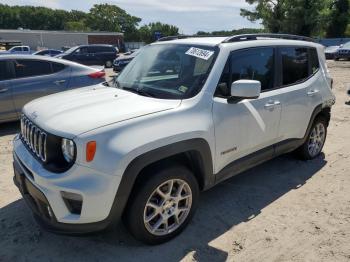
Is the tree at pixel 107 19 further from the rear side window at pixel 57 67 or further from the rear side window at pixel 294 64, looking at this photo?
the rear side window at pixel 294 64

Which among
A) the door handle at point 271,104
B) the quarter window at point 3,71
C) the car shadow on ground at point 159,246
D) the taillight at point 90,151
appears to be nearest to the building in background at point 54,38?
the quarter window at point 3,71

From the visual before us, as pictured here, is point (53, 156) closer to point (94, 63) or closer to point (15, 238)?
point (15, 238)

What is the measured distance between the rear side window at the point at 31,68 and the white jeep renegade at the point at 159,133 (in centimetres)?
349

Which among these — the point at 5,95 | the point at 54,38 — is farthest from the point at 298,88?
the point at 54,38

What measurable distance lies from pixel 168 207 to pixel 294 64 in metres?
2.59

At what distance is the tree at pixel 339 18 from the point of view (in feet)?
163

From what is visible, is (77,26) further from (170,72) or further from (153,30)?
(170,72)

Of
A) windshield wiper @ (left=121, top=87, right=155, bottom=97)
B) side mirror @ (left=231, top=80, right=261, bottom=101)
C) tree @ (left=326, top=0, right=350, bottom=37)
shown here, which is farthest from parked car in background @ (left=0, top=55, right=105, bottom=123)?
tree @ (left=326, top=0, right=350, bottom=37)

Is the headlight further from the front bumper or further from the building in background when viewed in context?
the building in background

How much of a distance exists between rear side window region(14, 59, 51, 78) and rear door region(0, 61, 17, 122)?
0.19 meters

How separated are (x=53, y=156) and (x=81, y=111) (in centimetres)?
46

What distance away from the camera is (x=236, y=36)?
3801 millimetres

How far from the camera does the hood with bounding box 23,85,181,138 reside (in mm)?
2752

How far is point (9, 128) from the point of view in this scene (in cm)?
707
